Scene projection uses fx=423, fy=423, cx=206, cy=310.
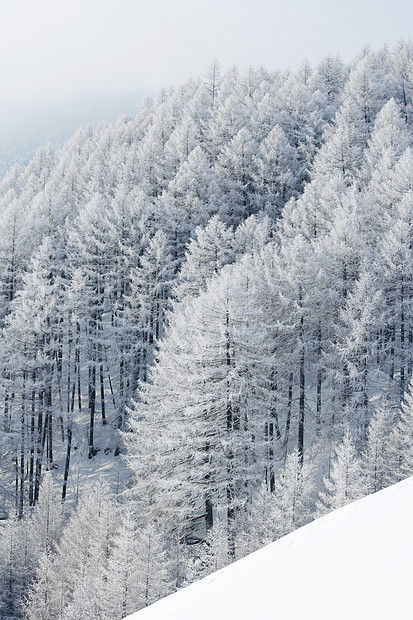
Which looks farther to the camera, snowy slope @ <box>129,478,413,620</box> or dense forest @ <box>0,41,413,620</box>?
dense forest @ <box>0,41,413,620</box>

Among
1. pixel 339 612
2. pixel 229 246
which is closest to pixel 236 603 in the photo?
pixel 339 612

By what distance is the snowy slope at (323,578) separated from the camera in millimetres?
4391

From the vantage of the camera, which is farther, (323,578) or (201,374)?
(201,374)

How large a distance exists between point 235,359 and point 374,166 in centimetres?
2726

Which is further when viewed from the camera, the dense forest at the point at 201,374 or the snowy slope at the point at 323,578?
the dense forest at the point at 201,374

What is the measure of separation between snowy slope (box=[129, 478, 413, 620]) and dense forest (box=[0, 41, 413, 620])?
24.3ft

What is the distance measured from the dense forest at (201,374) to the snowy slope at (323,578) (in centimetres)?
741

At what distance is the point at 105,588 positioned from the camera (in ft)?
38.0

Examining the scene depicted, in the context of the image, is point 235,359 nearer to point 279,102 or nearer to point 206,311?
point 206,311

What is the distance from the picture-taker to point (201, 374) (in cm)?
1664

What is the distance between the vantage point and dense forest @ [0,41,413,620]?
14.8 m

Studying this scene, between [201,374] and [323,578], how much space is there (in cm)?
1183

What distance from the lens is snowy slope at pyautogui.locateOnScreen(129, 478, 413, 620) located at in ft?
14.4

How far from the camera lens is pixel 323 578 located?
4.93 m
